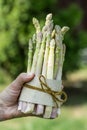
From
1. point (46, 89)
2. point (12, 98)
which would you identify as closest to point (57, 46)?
point (46, 89)

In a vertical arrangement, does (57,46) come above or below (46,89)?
above

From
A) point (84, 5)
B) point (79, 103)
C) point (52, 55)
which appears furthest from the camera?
point (84, 5)

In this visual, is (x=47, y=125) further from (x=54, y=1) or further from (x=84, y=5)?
(x=84, y=5)

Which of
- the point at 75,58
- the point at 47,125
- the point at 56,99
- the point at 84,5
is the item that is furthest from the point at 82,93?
the point at 56,99

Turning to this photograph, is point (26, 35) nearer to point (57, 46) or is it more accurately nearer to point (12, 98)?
point (12, 98)

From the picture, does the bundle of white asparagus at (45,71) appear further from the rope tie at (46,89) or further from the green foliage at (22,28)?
the green foliage at (22,28)

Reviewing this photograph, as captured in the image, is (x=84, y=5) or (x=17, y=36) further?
(x=84, y=5)
